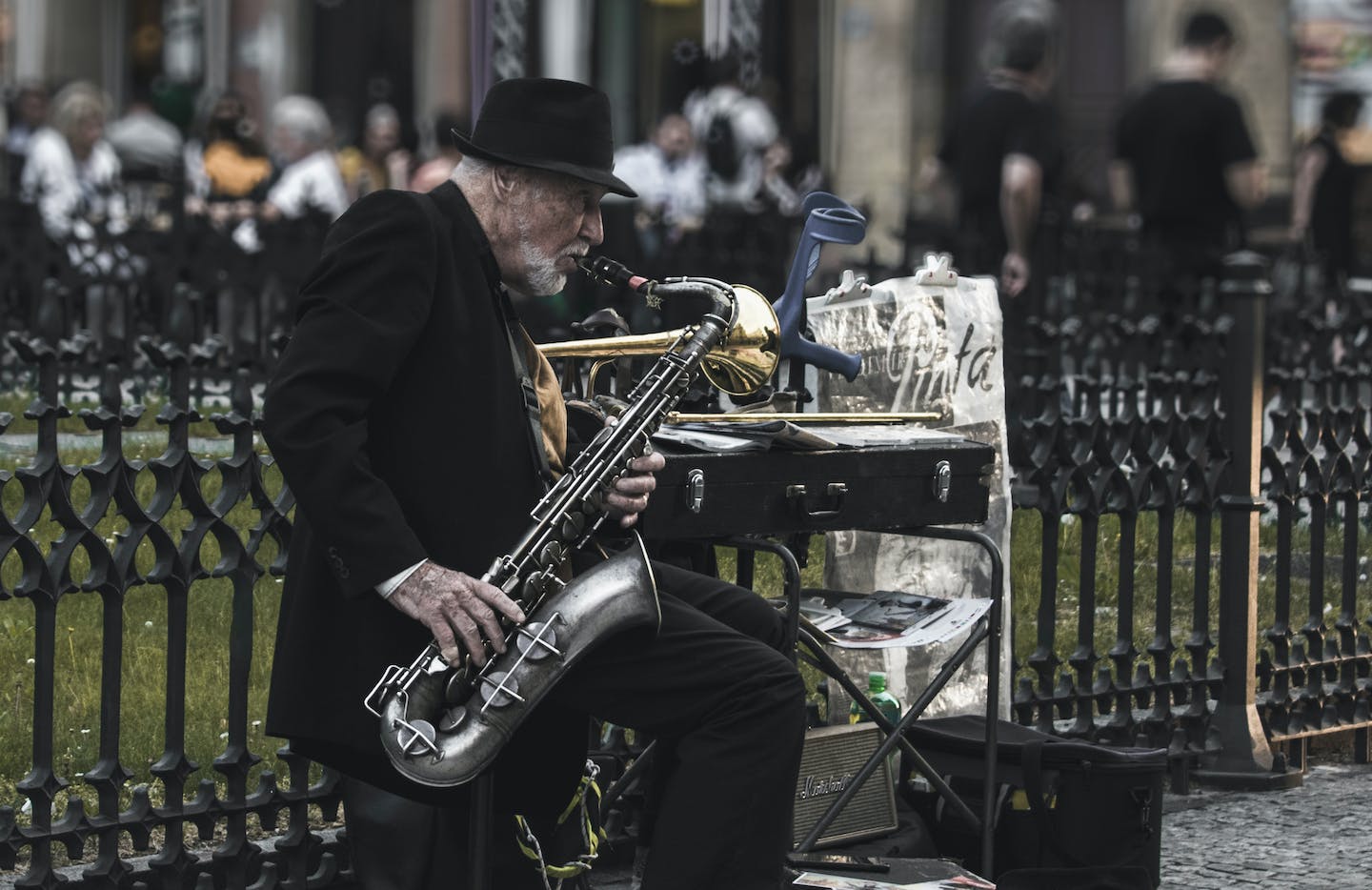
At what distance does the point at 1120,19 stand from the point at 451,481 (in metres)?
22.0

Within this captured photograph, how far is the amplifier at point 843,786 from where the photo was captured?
17.0 feet

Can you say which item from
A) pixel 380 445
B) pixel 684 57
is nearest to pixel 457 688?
pixel 380 445

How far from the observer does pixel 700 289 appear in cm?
455

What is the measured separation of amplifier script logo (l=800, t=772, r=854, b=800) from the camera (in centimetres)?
519

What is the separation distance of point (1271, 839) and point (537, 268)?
9.14 ft

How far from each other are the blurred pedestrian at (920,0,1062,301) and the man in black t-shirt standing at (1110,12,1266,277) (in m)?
0.56

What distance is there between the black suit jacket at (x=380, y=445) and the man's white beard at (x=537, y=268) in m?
0.07

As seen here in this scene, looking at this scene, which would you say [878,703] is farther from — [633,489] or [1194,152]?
[1194,152]

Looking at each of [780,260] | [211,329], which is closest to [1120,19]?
[780,260]

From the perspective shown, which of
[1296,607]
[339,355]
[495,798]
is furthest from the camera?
[1296,607]

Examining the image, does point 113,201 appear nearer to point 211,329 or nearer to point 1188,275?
point 211,329

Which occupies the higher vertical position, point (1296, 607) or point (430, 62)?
point (430, 62)

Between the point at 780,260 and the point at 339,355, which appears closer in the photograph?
the point at 339,355

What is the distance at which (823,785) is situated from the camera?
523 centimetres
